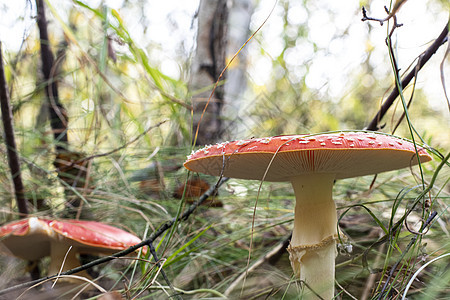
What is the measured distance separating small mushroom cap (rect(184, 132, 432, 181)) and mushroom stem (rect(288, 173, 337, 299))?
6 centimetres

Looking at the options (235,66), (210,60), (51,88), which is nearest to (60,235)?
(51,88)

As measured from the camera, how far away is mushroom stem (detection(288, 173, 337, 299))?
1.06 metres

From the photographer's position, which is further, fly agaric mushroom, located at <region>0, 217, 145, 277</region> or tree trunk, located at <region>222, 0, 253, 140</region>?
tree trunk, located at <region>222, 0, 253, 140</region>

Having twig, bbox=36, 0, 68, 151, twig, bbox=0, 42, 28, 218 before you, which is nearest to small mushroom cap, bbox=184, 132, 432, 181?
twig, bbox=0, 42, 28, 218

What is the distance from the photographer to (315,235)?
3.52 feet

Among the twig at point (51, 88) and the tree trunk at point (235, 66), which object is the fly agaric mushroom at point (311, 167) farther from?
the tree trunk at point (235, 66)

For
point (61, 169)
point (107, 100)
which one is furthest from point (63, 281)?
point (107, 100)

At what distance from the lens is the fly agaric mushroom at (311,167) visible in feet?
2.80

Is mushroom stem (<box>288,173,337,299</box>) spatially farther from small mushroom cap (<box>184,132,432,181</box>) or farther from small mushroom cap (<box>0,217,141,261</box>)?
small mushroom cap (<box>0,217,141,261</box>)

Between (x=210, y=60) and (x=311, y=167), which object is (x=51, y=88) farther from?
(x=311, y=167)

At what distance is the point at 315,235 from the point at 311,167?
Result: 0.73 ft

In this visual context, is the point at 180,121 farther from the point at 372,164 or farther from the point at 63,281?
the point at 372,164

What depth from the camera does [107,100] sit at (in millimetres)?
2824

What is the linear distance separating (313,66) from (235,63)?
106cm
